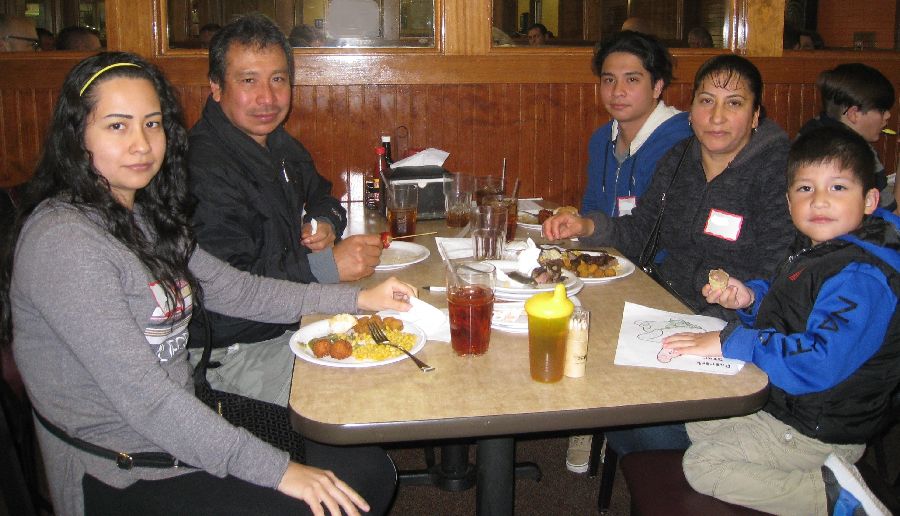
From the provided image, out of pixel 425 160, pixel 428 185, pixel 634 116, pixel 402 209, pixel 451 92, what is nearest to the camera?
pixel 402 209

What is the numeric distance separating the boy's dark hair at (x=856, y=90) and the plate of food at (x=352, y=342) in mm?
2878

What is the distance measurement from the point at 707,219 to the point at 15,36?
376 cm

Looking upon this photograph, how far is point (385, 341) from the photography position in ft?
5.18

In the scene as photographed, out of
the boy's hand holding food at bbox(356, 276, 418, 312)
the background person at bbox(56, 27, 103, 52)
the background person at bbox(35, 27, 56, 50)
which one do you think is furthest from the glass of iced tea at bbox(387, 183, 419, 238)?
the background person at bbox(35, 27, 56, 50)

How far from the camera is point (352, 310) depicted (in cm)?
187

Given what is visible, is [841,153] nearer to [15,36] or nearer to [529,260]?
[529,260]

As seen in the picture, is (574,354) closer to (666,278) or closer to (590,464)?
(666,278)

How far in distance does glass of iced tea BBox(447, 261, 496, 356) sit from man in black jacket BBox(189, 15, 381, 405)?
2.12 ft

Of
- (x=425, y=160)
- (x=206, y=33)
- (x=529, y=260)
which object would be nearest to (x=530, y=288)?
(x=529, y=260)

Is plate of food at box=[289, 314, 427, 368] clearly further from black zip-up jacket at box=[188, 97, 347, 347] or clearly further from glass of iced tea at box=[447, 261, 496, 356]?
black zip-up jacket at box=[188, 97, 347, 347]

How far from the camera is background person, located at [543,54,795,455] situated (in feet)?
7.50

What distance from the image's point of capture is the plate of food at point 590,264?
2086 millimetres

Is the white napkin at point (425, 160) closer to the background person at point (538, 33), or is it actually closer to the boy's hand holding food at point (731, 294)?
the boy's hand holding food at point (731, 294)

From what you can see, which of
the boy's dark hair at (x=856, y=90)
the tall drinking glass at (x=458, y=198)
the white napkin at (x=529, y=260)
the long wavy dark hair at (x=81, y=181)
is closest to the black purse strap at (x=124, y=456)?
the long wavy dark hair at (x=81, y=181)
